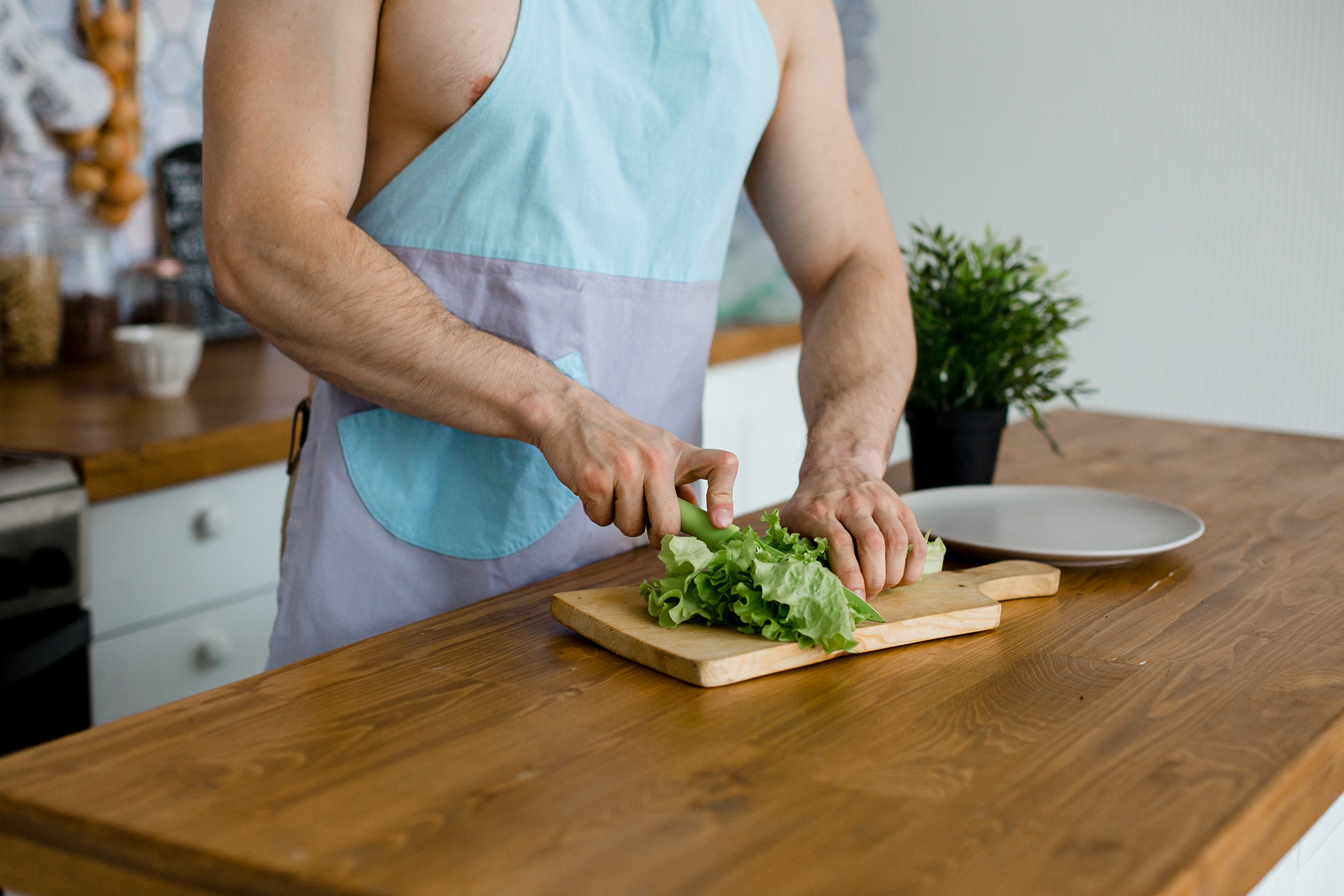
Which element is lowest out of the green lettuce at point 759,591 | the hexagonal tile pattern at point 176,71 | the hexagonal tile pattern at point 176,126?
the green lettuce at point 759,591

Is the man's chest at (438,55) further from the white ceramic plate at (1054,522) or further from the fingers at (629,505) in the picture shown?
the white ceramic plate at (1054,522)

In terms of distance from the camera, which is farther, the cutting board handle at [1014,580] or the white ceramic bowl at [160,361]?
the white ceramic bowl at [160,361]

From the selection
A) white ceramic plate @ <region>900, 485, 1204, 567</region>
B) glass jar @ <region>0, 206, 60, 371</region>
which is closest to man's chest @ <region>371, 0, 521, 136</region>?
Answer: white ceramic plate @ <region>900, 485, 1204, 567</region>

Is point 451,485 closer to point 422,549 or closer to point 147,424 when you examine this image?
point 422,549

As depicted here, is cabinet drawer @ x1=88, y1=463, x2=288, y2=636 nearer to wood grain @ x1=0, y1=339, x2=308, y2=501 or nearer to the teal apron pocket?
wood grain @ x1=0, y1=339, x2=308, y2=501

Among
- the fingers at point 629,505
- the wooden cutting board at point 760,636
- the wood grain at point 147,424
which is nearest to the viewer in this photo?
the wooden cutting board at point 760,636

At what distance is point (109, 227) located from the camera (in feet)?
7.73

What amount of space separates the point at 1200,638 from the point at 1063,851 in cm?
40

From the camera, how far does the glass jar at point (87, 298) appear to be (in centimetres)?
227

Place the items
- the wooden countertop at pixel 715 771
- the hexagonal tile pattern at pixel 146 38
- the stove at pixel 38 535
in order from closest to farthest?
the wooden countertop at pixel 715 771 → the stove at pixel 38 535 → the hexagonal tile pattern at pixel 146 38

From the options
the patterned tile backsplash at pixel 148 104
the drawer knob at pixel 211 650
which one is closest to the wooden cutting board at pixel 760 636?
the drawer knob at pixel 211 650

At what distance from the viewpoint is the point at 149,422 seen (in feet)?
6.02

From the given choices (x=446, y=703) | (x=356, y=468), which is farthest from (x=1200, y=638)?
(x=356, y=468)

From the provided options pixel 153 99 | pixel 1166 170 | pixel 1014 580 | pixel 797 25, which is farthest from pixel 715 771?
pixel 1166 170
